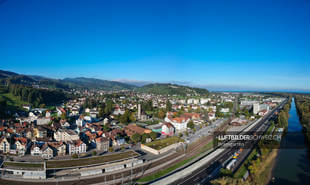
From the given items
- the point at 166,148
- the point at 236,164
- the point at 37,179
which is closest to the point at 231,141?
the point at 236,164

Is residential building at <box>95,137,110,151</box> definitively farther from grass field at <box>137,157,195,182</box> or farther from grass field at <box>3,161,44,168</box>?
grass field at <box>137,157,195,182</box>

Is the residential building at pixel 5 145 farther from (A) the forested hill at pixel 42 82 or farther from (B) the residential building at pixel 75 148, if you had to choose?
(A) the forested hill at pixel 42 82

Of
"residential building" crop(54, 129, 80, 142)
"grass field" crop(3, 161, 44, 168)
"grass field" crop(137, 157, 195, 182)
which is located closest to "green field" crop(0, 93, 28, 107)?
"residential building" crop(54, 129, 80, 142)

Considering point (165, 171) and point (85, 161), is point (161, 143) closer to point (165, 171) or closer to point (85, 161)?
point (165, 171)

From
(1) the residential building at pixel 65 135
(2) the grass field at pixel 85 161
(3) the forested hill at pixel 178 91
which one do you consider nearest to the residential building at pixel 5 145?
(1) the residential building at pixel 65 135

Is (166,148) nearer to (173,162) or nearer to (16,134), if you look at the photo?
(173,162)

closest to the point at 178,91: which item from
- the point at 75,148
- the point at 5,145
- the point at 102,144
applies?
the point at 102,144

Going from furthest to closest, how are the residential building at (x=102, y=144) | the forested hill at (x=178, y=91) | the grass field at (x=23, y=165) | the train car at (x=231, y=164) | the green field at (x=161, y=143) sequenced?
the forested hill at (x=178, y=91) < the green field at (x=161, y=143) < the residential building at (x=102, y=144) < the train car at (x=231, y=164) < the grass field at (x=23, y=165)

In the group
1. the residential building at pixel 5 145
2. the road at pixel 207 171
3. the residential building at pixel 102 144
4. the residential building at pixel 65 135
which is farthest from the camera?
the residential building at pixel 65 135

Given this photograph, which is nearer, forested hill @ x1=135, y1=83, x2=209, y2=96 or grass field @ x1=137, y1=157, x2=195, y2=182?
grass field @ x1=137, y1=157, x2=195, y2=182

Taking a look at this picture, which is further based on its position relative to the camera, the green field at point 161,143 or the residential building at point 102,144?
the green field at point 161,143

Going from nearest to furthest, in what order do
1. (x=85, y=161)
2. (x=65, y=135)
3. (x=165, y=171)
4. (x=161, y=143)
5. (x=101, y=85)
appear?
(x=165, y=171)
(x=85, y=161)
(x=161, y=143)
(x=65, y=135)
(x=101, y=85)
